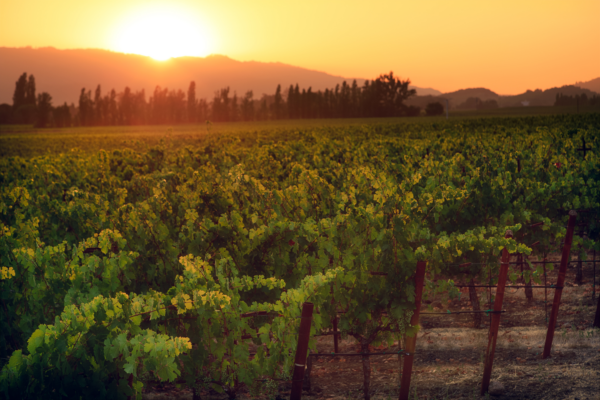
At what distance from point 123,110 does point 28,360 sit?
158279 millimetres

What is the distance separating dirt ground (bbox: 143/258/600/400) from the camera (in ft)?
21.5

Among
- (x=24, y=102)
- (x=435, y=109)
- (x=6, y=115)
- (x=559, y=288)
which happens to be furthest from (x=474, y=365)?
(x=24, y=102)

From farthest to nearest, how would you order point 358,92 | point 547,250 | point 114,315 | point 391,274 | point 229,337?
1. point 358,92
2. point 547,250
3. point 391,274
4. point 229,337
5. point 114,315

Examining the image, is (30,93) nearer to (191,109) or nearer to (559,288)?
(191,109)

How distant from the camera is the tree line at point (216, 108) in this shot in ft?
419

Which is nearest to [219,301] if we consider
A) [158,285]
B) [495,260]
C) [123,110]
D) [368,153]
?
[158,285]

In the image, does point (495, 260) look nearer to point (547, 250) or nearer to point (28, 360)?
point (547, 250)

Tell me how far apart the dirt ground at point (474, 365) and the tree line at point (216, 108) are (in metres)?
119

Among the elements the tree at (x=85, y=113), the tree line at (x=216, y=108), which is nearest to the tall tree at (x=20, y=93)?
the tree line at (x=216, y=108)

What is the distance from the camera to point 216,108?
150 m

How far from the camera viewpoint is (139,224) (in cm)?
668

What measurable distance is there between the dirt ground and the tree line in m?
119

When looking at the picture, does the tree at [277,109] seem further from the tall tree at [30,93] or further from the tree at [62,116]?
the tall tree at [30,93]

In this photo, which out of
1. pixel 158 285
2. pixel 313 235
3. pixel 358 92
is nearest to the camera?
pixel 313 235
